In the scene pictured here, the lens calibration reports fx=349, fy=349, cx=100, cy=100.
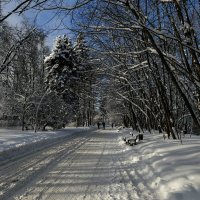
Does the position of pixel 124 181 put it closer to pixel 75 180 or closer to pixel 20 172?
pixel 75 180

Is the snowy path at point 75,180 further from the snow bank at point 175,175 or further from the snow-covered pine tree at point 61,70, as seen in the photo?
the snow-covered pine tree at point 61,70

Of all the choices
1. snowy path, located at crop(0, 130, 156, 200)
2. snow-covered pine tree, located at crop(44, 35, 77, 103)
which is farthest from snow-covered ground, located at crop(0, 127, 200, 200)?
snow-covered pine tree, located at crop(44, 35, 77, 103)

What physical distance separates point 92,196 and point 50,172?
342 centimetres

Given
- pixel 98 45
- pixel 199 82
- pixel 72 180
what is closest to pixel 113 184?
pixel 72 180

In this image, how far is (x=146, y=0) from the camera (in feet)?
42.5

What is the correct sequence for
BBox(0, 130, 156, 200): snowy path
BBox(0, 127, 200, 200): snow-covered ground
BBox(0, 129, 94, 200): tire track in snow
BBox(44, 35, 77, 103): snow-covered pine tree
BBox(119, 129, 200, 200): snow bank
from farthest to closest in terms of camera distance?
BBox(44, 35, 77, 103): snow-covered pine tree, BBox(0, 129, 94, 200): tire track in snow, BBox(0, 130, 156, 200): snowy path, BBox(0, 127, 200, 200): snow-covered ground, BBox(119, 129, 200, 200): snow bank

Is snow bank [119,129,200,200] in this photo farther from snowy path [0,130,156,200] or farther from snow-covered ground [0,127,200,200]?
snowy path [0,130,156,200]

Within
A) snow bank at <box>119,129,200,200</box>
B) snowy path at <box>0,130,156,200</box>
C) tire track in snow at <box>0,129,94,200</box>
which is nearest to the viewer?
snow bank at <box>119,129,200,200</box>

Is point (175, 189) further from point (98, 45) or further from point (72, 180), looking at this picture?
point (98, 45)

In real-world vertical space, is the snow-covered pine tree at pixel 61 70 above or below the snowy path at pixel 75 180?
above

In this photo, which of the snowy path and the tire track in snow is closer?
the snowy path

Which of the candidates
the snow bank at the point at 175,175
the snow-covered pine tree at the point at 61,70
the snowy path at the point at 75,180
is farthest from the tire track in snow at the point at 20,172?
the snow-covered pine tree at the point at 61,70

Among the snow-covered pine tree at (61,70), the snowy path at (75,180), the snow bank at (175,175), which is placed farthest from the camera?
the snow-covered pine tree at (61,70)

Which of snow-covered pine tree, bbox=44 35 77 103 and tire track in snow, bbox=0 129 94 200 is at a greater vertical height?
snow-covered pine tree, bbox=44 35 77 103
